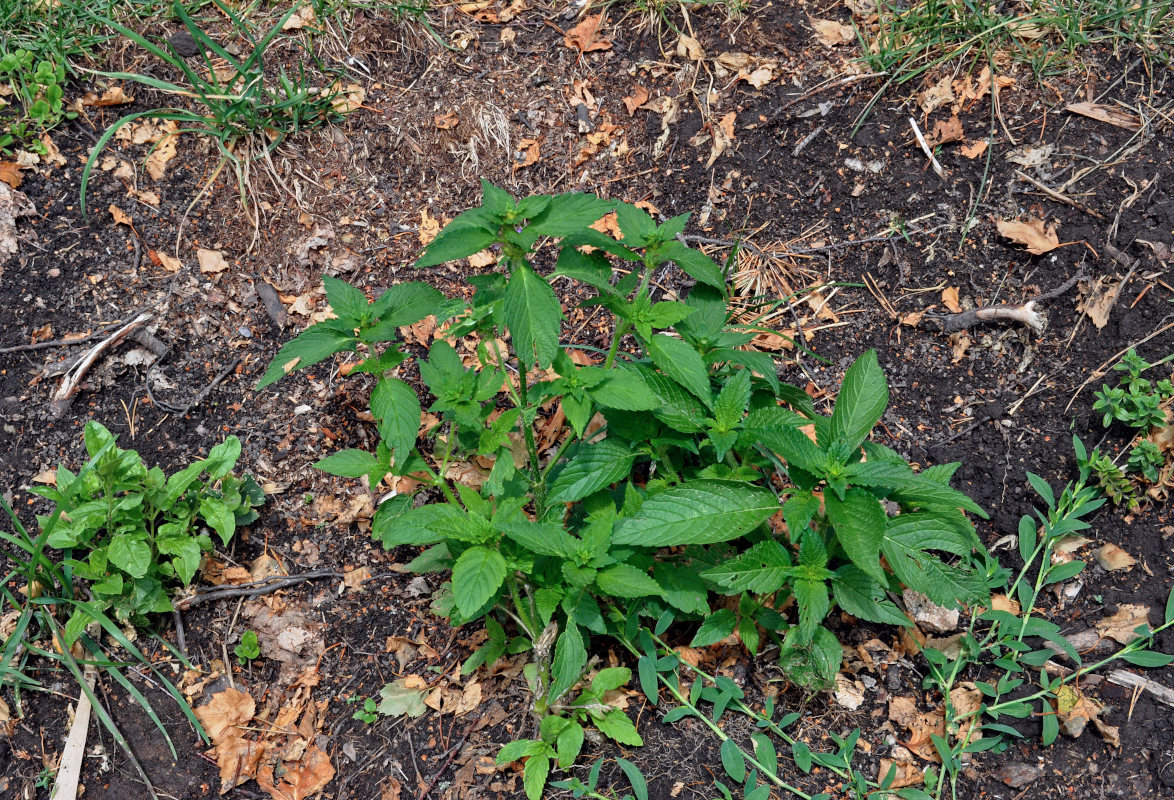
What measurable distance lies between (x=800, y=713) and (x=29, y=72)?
396 centimetres

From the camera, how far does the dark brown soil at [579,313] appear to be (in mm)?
2412

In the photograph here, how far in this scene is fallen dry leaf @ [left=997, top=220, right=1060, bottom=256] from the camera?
3096 mm

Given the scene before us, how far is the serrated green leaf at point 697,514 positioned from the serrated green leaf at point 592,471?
0.19 meters

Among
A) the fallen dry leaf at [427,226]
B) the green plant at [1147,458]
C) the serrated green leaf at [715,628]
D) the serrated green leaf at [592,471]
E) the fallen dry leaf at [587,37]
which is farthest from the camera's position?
the fallen dry leaf at [587,37]

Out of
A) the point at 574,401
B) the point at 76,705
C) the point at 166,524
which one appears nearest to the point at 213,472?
the point at 166,524

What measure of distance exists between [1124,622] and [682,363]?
5.30 ft

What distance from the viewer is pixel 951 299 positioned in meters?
3.12

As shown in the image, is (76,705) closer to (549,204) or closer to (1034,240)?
(549,204)

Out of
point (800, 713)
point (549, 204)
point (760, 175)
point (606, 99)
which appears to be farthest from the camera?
point (606, 99)

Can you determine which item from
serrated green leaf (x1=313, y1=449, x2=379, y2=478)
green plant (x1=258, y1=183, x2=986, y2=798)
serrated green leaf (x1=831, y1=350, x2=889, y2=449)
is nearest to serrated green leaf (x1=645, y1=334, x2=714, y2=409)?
green plant (x1=258, y1=183, x2=986, y2=798)

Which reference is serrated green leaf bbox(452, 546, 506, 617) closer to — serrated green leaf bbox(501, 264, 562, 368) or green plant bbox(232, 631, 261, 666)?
serrated green leaf bbox(501, 264, 562, 368)

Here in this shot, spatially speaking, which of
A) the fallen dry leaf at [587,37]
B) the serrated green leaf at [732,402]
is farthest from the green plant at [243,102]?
the serrated green leaf at [732,402]

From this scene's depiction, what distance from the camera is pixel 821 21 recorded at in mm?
3779

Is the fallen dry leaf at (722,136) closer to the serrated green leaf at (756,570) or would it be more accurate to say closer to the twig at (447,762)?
the serrated green leaf at (756,570)
